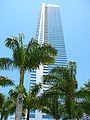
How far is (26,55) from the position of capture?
1841 centimetres

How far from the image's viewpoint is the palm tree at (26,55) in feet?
59.7

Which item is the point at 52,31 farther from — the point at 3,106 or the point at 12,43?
the point at 12,43

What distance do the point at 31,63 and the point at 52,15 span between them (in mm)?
182495

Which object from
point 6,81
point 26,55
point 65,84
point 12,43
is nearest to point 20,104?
point 6,81

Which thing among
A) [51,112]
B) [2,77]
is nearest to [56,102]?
[51,112]

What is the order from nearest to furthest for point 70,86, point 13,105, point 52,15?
point 70,86 < point 13,105 < point 52,15

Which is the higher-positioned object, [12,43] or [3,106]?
[12,43]

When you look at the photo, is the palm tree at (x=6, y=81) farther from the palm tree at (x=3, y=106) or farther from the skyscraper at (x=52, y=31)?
the skyscraper at (x=52, y=31)

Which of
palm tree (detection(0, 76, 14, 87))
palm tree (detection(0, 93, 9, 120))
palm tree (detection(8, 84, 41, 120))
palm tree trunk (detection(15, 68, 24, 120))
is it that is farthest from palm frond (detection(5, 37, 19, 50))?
palm tree (detection(0, 93, 9, 120))

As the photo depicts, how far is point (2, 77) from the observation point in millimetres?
19156

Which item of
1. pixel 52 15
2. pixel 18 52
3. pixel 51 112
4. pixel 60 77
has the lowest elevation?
pixel 51 112

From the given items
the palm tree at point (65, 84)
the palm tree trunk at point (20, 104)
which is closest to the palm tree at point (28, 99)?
the palm tree at point (65, 84)

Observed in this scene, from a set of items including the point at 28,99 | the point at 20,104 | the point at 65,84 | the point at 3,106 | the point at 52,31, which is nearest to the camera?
the point at 20,104

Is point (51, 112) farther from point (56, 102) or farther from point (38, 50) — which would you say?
point (38, 50)
